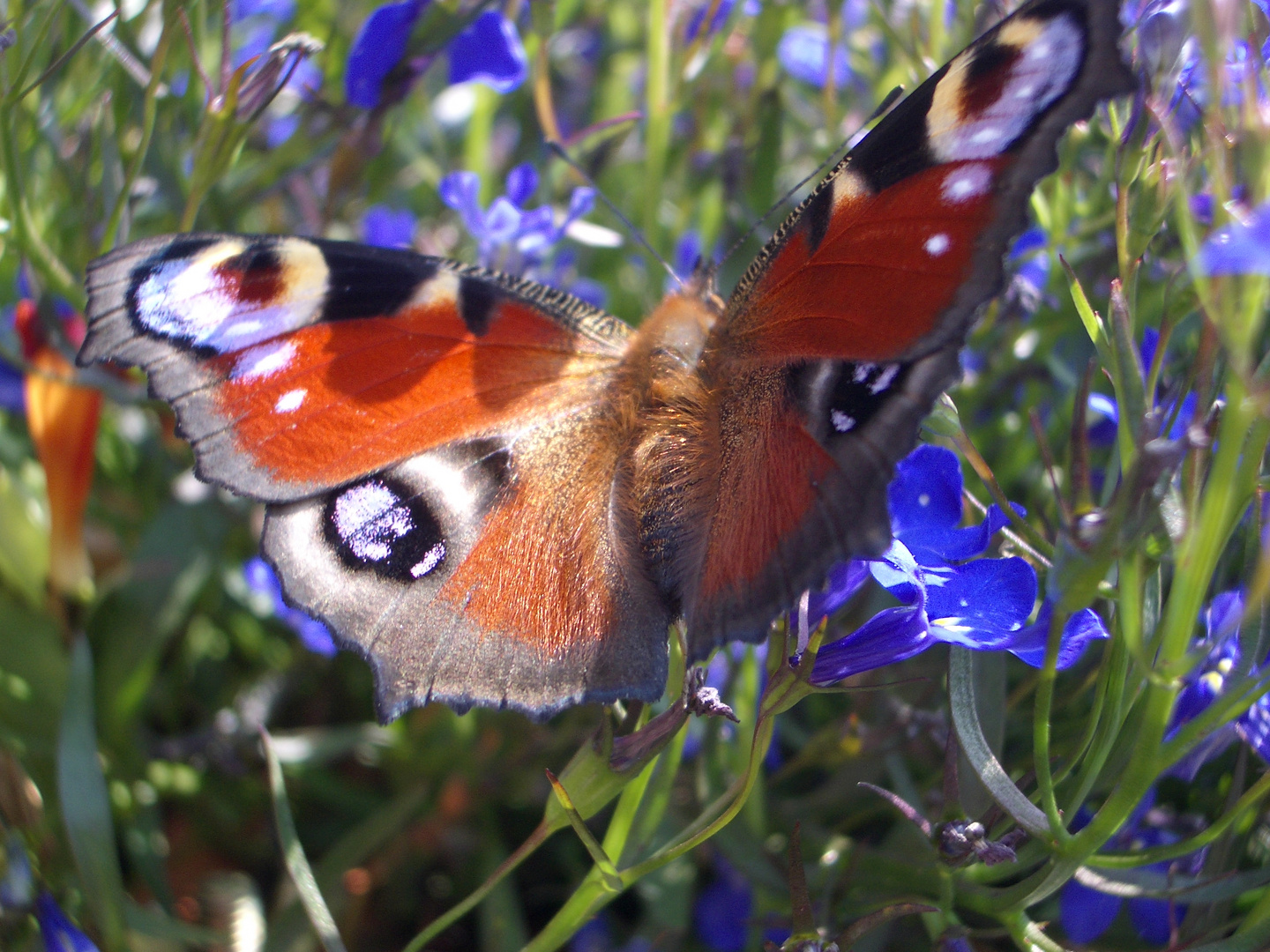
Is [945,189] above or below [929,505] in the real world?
above

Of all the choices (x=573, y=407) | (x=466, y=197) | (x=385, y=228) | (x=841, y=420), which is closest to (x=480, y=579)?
(x=573, y=407)

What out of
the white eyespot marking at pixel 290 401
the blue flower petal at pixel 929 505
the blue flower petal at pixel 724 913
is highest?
the white eyespot marking at pixel 290 401

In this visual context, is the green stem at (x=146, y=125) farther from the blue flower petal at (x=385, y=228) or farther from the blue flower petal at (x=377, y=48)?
the blue flower petal at (x=385, y=228)

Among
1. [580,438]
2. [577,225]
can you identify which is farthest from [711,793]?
[577,225]

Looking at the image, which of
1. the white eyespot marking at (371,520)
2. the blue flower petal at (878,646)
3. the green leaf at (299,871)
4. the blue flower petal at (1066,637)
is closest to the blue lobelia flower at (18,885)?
the green leaf at (299,871)

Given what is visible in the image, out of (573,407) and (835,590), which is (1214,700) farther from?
(573,407)

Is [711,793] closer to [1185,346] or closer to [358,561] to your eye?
[358,561]
